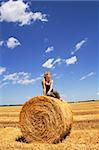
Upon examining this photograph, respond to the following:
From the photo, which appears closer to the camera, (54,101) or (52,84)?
(54,101)

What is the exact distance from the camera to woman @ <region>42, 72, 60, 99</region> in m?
8.37

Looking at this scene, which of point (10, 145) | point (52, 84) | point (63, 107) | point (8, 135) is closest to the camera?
point (10, 145)

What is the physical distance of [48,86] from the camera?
8477mm

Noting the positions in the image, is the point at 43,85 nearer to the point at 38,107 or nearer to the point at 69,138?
the point at 38,107

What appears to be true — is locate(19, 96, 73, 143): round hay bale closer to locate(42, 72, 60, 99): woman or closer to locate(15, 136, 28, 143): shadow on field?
locate(15, 136, 28, 143): shadow on field

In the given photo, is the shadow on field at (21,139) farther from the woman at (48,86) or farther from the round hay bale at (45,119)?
the woman at (48,86)

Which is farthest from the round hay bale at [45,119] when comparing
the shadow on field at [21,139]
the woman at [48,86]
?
the woman at [48,86]

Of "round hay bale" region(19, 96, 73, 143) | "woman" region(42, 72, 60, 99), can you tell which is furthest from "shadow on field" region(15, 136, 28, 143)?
"woman" region(42, 72, 60, 99)

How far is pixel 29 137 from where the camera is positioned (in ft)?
27.1

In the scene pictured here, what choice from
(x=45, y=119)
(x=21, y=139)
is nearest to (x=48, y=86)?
(x=45, y=119)

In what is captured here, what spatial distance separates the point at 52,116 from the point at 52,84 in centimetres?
84

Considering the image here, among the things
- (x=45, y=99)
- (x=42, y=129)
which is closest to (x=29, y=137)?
(x=42, y=129)

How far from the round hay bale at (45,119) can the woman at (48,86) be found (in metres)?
0.37

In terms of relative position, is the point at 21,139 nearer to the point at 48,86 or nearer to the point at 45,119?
the point at 45,119
